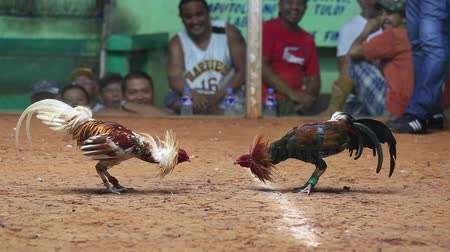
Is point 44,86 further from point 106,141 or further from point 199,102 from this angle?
point 106,141

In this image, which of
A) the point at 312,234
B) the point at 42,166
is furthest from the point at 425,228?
the point at 42,166

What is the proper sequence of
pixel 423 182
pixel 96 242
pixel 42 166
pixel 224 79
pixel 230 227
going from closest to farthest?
pixel 96 242
pixel 230 227
pixel 423 182
pixel 42 166
pixel 224 79

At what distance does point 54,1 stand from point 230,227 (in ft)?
30.8

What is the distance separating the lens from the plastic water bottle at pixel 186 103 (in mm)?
13891

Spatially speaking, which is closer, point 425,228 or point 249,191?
point 425,228

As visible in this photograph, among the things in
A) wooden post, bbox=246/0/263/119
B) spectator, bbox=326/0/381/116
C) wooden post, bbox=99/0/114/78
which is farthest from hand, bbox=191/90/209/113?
spectator, bbox=326/0/381/116

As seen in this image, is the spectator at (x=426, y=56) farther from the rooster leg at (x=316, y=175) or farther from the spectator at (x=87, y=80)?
the rooster leg at (x=316, y=175)

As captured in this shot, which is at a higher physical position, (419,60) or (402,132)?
(419,60)

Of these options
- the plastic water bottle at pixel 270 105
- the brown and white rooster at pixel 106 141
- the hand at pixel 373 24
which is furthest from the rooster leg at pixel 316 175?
the hand at pixel 373 24

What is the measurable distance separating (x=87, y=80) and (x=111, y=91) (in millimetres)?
388

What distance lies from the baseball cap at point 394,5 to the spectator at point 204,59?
216cm

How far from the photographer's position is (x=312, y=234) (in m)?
5.28

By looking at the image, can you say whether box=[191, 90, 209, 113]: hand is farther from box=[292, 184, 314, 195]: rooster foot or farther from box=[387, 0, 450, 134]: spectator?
box=[292, 184, 314, 195]: rooster foot

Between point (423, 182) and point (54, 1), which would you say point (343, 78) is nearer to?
point (54, 1)
